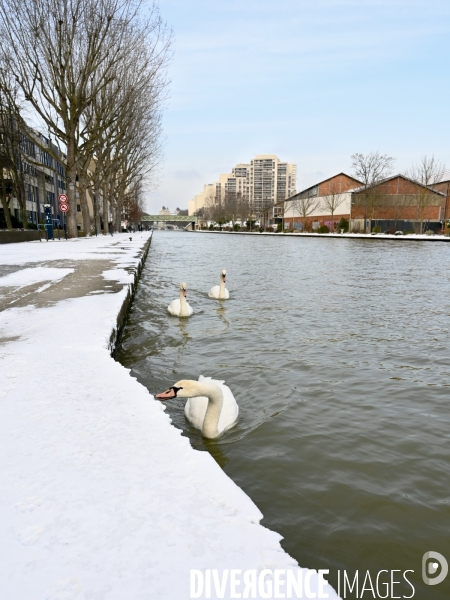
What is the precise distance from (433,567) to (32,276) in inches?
342

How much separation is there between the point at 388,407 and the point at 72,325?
3561 mm

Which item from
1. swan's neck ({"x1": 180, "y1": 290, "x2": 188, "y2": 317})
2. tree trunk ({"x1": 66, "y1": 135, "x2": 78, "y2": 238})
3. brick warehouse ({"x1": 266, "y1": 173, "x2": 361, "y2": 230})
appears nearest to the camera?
swan's neck ({"x1": 180, "y1": 290, "x2": 188, "y2": 317})

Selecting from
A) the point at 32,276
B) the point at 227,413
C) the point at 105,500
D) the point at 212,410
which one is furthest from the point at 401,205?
the point at 105,500

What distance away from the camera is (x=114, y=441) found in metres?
2.62

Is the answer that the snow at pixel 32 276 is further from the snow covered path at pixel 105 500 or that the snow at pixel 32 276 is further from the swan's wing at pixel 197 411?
the swan's wing at pixel 197 411

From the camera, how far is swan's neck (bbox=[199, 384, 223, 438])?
11.2 ft

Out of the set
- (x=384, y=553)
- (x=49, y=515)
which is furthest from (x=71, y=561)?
(x=384, y=553)

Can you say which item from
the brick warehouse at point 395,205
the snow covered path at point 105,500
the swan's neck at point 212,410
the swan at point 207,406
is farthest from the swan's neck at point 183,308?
the brick warehouse at point 395,205

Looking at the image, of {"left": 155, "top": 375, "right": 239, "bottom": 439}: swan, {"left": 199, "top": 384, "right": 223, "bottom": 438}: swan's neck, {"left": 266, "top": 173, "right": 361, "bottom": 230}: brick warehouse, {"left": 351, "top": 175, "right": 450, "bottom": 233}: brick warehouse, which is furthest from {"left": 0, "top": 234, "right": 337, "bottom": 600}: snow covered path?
{"left": 266, "top": 173, "right": 361, "bottom": 230}: brick warehouse

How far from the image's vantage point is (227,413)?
395 cm

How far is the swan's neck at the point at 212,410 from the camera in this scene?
3.42 metres

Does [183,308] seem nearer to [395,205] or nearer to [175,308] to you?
[175,308]

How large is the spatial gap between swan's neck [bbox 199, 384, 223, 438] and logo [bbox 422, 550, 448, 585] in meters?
1.70

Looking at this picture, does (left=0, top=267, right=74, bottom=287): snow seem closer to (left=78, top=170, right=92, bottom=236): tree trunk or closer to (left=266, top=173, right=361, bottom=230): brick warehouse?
(left=78, top=170, right=92, bottom=236): tree trunk
